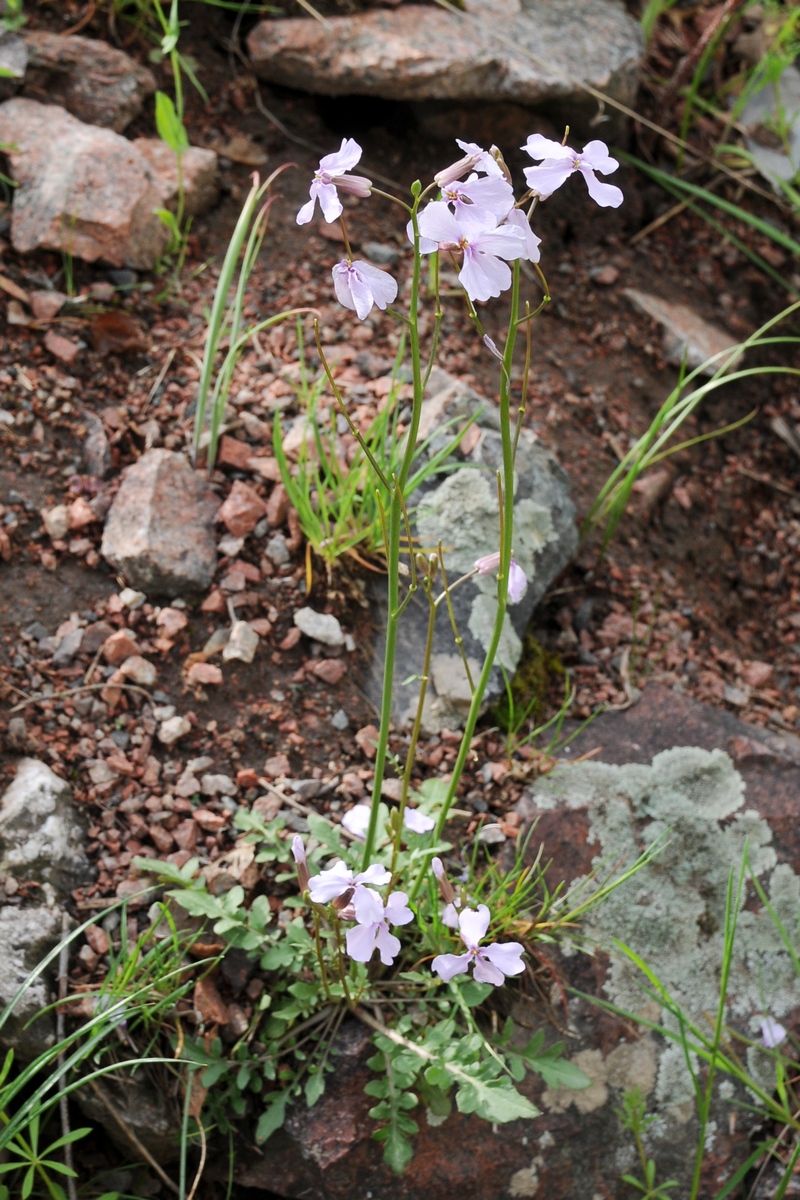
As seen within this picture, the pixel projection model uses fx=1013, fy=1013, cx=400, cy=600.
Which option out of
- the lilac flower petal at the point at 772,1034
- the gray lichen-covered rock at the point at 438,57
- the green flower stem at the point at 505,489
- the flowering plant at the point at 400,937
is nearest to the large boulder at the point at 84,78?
the gray lichen-covered rock at the point at 438,57

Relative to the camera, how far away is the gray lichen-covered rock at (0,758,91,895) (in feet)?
6.51

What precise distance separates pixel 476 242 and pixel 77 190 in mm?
1844

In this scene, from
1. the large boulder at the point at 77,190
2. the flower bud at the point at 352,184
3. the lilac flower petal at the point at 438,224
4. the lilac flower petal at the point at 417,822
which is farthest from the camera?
the large boulder at the point at 77,190

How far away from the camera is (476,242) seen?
4.04 feet

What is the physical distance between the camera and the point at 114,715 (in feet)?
7.24

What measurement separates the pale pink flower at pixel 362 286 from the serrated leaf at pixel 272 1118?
141cm

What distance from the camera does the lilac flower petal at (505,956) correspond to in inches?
62.9

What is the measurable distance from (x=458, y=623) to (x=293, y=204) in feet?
4.78

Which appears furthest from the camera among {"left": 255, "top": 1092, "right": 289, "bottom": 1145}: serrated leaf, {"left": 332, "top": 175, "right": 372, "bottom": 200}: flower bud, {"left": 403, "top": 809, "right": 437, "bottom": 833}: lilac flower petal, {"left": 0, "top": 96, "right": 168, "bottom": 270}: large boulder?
{"left": 0, "top": 96, "right": 168, "bottom": 270}: large boulder

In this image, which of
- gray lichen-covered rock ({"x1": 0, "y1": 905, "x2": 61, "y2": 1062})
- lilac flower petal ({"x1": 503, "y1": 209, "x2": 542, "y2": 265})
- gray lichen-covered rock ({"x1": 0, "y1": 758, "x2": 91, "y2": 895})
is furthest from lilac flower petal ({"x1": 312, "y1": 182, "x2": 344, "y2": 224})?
gray lichen-covered rock ({"x1": 0, "y1": 905, "x2": 61, "y2": 1062})

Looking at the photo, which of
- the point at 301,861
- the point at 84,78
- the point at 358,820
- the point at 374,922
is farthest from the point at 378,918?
the point at 84,78

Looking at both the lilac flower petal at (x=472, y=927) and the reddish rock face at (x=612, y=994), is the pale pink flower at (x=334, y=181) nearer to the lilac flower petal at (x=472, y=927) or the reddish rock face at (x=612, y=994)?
the lilac flower petal at (x=472, y=927)

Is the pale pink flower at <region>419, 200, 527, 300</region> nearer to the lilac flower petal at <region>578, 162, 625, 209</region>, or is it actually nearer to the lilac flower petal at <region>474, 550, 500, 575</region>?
the lilac flower petal at <region>578, 162, 625, 209</region>

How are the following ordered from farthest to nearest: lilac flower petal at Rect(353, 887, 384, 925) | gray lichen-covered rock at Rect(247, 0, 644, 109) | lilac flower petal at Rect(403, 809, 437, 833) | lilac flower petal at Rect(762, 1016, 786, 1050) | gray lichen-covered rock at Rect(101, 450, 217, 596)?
1. gray lichen-covered rock at Rect(247, 0, 644, 109)
2. gray lichen-covered rock at Rect(101, 450, 217, 596)
3. lilac flower petal at Rect(762, 1016, 786, 1050)
4. lilac flower petal at Rect(403, 809, 437, 833)
5. lilac flower petal at Rect(353, 887, 384, 925)
